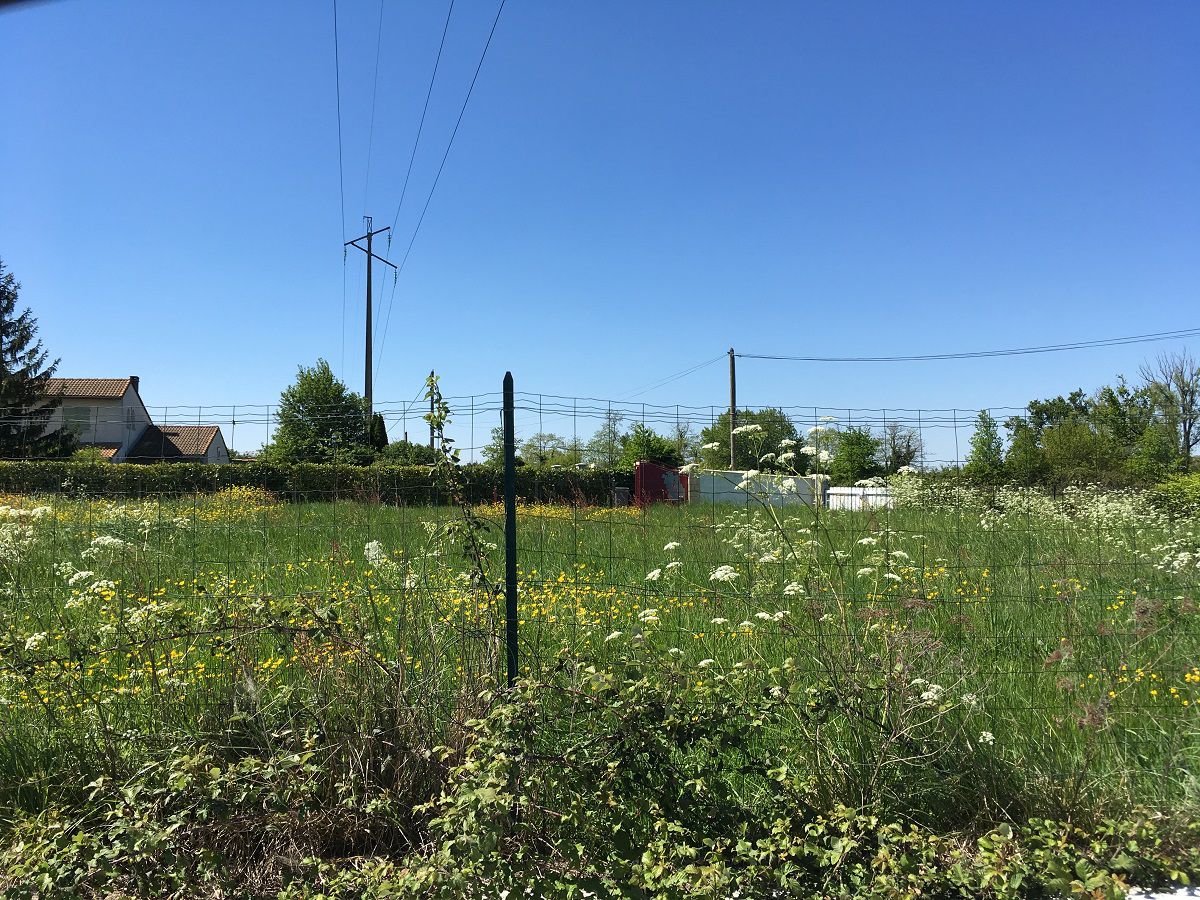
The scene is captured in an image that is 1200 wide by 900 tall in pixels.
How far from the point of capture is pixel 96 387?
49125 millimetres

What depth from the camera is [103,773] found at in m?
2.84

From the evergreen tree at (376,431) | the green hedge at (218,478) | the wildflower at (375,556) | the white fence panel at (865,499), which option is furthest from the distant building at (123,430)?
the wildflower at (375,556)

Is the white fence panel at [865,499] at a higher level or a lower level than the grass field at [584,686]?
higher

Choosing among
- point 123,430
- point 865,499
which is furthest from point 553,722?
point 123,430

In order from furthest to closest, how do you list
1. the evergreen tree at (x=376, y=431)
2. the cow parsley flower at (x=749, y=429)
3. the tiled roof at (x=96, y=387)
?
the tiled roof at (x=96, y=387), the evergreen tree at (x=376, y=431), the cow parsley flower at (x=749, y=429)

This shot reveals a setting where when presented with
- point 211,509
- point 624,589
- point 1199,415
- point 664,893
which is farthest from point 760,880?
point 1199,415

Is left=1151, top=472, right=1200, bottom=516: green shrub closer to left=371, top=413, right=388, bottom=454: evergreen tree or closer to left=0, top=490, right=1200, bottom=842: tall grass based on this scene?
left=0, top=490, right=1200, bottom=842: tall grass

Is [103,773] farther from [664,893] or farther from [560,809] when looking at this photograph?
[664,893]

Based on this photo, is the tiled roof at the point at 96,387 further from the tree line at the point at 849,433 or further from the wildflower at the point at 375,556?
the wildflower at the point at 375,556

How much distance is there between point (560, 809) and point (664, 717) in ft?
1.73

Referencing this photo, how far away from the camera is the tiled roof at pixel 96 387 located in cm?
4750

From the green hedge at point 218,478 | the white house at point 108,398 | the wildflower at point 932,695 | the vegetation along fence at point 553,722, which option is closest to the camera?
the vegetation along fence at point 553,722

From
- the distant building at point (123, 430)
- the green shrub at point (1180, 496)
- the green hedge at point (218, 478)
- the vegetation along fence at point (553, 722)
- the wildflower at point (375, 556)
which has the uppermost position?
the distant building at point (123, 430)

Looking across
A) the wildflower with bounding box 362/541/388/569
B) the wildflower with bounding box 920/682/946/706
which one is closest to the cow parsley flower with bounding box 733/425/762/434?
the wildflower with bounding box 920/682/946/706
